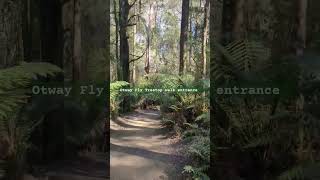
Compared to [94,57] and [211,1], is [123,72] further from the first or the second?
[211,1]

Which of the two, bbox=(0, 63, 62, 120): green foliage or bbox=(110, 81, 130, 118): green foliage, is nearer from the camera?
bbox=(0, 63, 62, 120): green foliage

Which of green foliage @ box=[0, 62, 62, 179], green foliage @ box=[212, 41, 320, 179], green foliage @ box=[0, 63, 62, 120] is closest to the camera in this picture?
green foliage @ box=[0, 63, 62, 120]

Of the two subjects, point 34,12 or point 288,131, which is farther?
point 34,12

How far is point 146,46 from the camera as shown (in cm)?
268

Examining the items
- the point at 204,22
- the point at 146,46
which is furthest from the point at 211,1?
the point at 146,46

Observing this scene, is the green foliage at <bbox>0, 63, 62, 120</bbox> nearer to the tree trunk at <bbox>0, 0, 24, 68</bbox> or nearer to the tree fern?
the tree trunk at <bbox>0, 0, 24, 68</bbox>

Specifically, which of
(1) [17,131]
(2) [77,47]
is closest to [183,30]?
(2) [77,47]

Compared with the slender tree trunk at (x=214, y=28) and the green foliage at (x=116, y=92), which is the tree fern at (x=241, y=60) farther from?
the green foliage at (x=116, y=92)

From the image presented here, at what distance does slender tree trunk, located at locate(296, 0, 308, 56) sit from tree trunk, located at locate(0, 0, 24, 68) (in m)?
1.76

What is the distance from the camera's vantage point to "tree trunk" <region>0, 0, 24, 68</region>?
267 centimetres

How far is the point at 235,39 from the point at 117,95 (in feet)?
2.68

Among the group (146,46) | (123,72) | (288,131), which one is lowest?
(288,131)

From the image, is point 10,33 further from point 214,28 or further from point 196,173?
point 196,173

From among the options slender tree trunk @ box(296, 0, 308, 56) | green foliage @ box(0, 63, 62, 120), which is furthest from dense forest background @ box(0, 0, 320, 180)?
green foliage @ box(0, 63, 62, 120)
